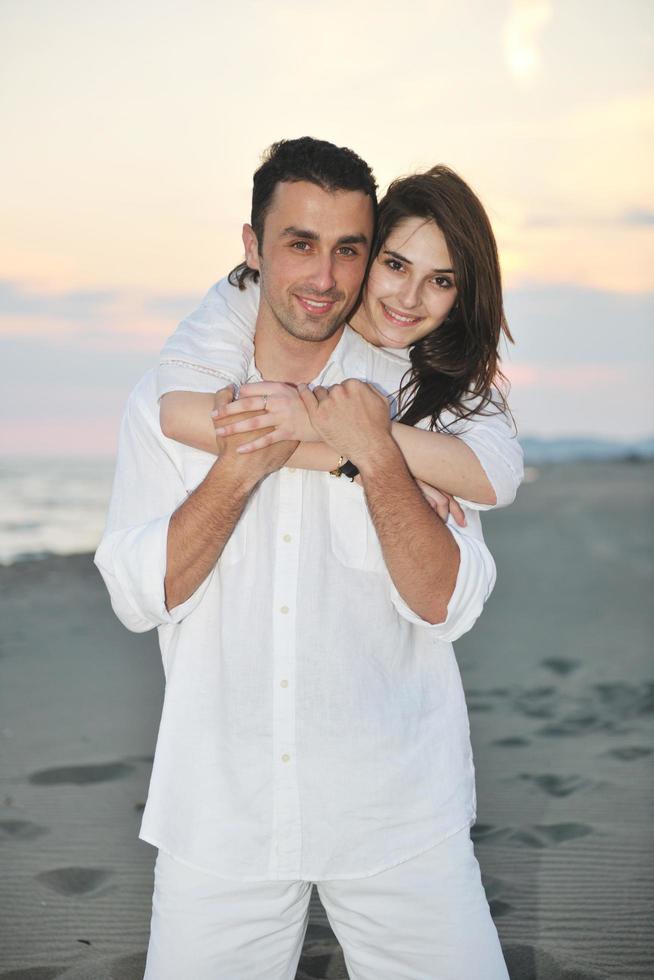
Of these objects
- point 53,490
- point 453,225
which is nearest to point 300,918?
point 453,225

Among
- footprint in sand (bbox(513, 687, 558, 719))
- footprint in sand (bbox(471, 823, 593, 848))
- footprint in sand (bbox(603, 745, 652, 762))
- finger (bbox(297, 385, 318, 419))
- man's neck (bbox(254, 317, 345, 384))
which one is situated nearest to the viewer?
finger (bbox(297, 385, 318, 419))

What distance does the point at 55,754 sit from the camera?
6523mm

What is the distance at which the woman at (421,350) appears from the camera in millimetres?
2967

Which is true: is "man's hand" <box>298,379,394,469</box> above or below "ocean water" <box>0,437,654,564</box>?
above

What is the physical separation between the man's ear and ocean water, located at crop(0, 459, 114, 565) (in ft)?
34.1

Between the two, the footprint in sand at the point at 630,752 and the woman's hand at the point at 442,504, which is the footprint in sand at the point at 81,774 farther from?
the woman's hand at the point at 442,504

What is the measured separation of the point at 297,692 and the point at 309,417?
2.24ft

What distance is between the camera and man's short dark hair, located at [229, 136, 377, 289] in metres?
3.07

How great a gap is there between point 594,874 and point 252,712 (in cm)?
271

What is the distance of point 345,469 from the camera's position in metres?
2.97

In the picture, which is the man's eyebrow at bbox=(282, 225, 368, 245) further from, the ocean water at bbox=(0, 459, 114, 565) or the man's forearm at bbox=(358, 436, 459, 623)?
the ocean water at bbox=(0, 459, 114, 565)

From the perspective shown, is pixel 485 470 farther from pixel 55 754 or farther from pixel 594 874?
pixel 55 754

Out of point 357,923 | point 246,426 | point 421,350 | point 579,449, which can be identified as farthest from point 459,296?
point 579,449

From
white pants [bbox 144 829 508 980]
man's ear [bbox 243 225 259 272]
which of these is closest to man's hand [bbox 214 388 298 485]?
man's ear [bbox 243 225 259 272]
